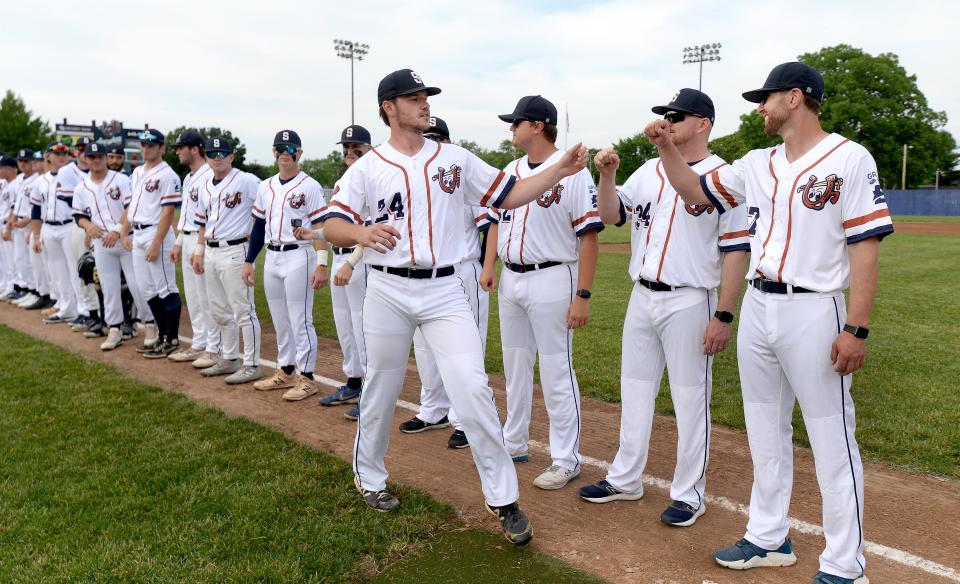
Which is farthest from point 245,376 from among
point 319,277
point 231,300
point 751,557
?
point 751,557

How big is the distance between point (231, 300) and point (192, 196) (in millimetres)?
1204

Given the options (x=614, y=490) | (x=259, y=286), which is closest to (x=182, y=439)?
(x=614, y=490)

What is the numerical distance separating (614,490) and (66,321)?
8.80 m

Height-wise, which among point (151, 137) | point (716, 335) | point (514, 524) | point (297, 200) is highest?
point (151, 137)

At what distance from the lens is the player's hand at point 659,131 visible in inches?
126

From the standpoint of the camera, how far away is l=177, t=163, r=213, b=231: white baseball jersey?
6.82 meters

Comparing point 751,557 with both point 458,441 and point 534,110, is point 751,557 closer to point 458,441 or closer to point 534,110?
point 458,441

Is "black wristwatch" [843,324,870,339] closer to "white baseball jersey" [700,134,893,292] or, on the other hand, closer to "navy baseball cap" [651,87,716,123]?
"white baseball jersey" [700,134,893,292]

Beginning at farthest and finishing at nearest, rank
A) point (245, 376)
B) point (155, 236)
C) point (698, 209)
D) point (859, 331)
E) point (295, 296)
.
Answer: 1. point (155, 236)
2. point (245, 376)
3. point (295, 296)
4. point (698, 209)
5. point (859, 331)

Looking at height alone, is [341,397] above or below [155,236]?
below

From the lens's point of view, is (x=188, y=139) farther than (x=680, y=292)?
Yes

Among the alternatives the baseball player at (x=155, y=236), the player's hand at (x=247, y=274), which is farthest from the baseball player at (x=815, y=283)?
the baseball player at (x=155, y=236)

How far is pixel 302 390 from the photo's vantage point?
6.05 m

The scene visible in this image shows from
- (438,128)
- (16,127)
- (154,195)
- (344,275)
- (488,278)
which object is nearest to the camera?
(488,278)
